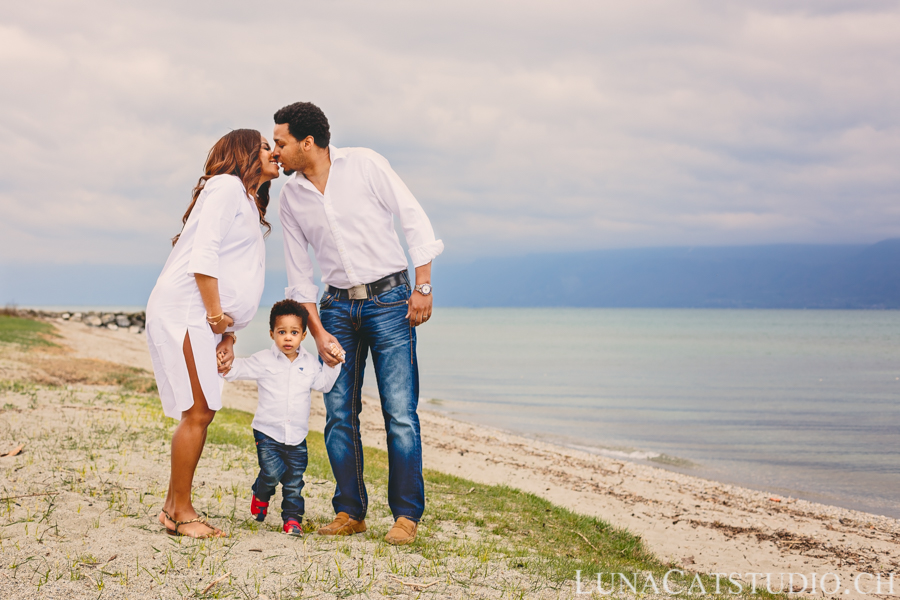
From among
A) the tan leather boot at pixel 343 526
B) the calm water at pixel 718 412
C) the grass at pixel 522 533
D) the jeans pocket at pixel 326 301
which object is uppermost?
the jeans pocket at pixel 326 301

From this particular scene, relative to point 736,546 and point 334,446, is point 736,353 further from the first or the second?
point 334,446

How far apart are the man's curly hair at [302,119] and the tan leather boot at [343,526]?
8.74ft

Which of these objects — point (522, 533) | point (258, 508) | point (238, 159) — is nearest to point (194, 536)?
point (258, 508)

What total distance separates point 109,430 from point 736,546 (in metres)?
7.25

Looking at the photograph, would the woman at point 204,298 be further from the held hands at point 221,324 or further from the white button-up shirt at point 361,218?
the white button-up shirt at point 361,218

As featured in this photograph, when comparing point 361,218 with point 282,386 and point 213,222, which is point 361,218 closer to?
point 213,222

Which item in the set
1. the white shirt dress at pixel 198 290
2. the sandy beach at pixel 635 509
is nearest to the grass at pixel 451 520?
the sandy beach at pixel 635 509

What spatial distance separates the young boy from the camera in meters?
4.47

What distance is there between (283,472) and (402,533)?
91 centimetres

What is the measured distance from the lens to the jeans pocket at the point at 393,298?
14.9ft

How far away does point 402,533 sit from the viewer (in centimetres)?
449

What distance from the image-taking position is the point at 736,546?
760cm

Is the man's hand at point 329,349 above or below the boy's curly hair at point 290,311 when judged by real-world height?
below

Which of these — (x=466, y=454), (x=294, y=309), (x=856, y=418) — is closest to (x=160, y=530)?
(x=294, y=309)
